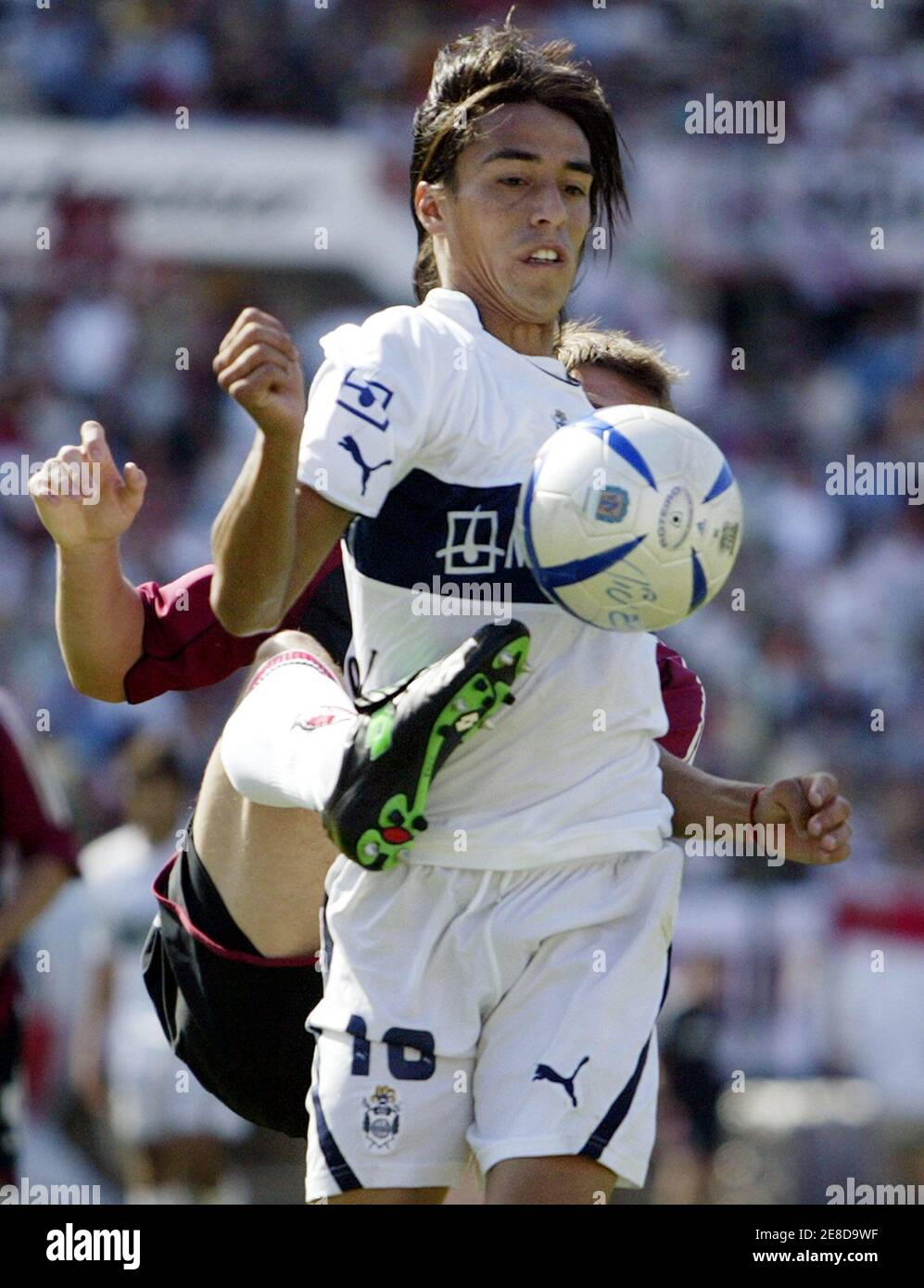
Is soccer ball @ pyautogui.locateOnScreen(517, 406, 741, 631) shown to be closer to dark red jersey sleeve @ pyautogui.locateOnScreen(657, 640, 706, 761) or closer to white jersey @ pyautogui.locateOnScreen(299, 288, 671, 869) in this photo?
white jersey @ pyautogui.locateOnScreen(299, 288, 671, 869)

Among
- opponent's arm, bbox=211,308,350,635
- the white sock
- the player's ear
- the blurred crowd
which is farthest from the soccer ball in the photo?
the blurred crowd

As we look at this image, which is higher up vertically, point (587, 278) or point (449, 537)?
point (587, 278)

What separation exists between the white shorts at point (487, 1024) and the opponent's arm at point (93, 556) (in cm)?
73

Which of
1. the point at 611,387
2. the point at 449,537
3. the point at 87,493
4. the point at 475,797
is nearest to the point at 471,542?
the point at 449,537

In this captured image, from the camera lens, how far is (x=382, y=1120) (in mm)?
3170

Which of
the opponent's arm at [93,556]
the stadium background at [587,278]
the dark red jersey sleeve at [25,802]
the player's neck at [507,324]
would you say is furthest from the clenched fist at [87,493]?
the stadium background at [587,278]

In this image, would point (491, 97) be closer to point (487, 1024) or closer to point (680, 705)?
point (680, 705)

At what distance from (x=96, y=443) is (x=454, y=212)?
74 cm

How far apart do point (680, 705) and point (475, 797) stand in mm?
842

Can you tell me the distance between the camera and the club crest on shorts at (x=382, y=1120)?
3.17 m

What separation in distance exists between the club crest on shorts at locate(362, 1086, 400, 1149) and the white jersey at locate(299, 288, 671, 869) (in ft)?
1.24

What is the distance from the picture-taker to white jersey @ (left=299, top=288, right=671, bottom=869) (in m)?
3.27
